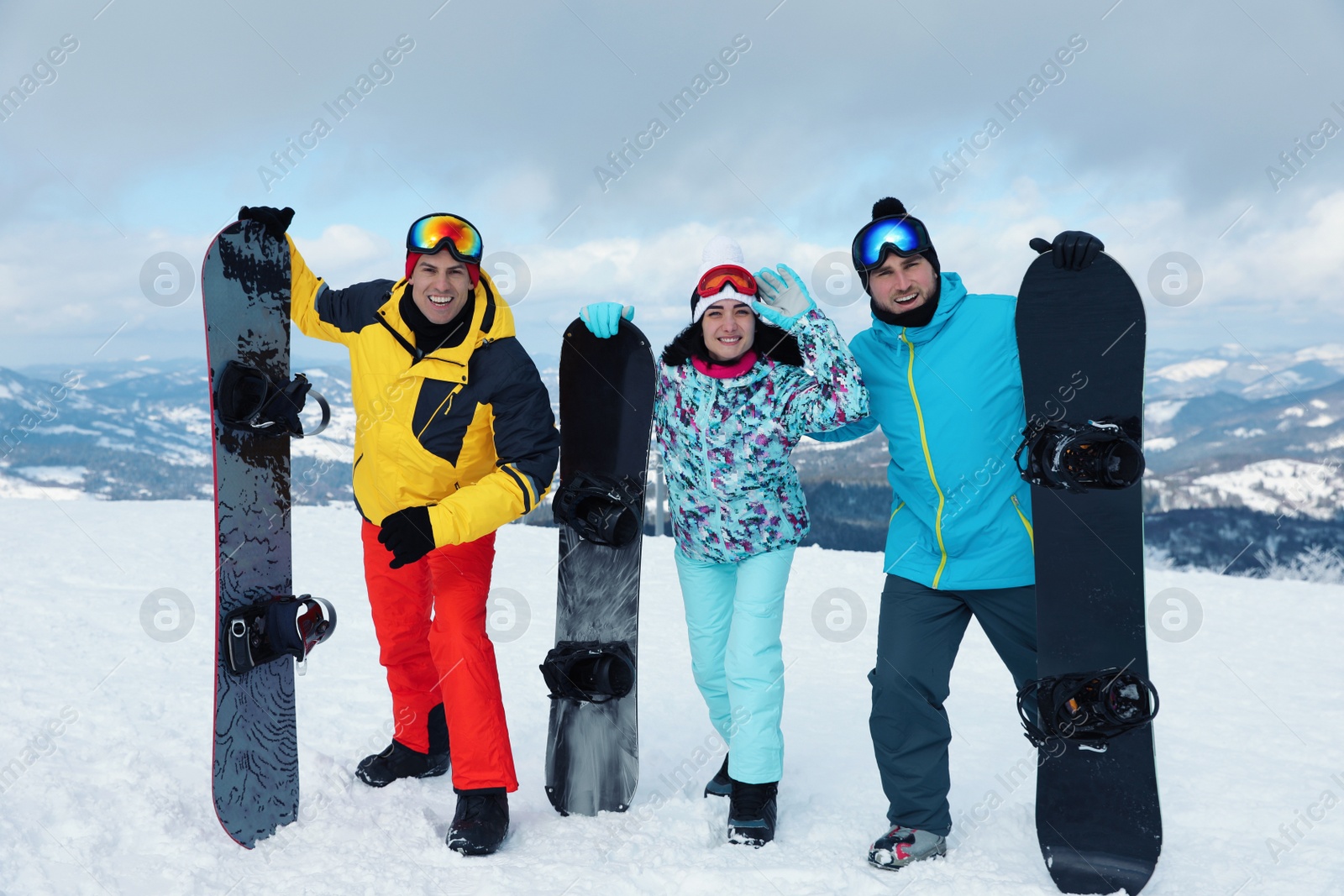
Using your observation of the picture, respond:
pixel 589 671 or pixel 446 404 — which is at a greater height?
pixel 446 404

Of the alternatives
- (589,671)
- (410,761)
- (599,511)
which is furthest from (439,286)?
(410,761)

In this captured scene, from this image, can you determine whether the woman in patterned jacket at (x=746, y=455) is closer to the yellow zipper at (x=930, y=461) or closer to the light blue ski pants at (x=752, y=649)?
the light blue ski pants at (x=752, y=649)

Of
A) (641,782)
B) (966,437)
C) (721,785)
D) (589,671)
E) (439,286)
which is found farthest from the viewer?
(641,782)

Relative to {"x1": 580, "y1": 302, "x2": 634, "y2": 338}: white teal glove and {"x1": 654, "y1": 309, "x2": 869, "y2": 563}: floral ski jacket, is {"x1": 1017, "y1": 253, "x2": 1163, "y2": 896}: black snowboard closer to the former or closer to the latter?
{"x1": 654, "y1": 309, "x2": 869, "y2": 563}: floral ski jacket

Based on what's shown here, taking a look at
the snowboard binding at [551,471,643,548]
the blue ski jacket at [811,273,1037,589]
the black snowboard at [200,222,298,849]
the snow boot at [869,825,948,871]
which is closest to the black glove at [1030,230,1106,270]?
the blue ski jacket at [811,273,1037,589]

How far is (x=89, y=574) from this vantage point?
650 centimetres

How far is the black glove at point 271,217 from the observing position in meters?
3.04

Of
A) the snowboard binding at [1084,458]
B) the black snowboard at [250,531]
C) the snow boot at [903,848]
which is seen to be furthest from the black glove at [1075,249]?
the black snowboard at [250,531]

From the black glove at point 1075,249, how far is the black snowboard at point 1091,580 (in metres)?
0.06

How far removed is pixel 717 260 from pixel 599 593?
4.16 ft

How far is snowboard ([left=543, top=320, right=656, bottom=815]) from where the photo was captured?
3104mm

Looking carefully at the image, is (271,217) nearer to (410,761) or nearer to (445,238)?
(445,238)

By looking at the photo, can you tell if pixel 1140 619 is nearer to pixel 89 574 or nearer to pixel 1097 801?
pixel 1097 801

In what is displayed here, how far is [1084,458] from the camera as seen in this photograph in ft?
8.48
